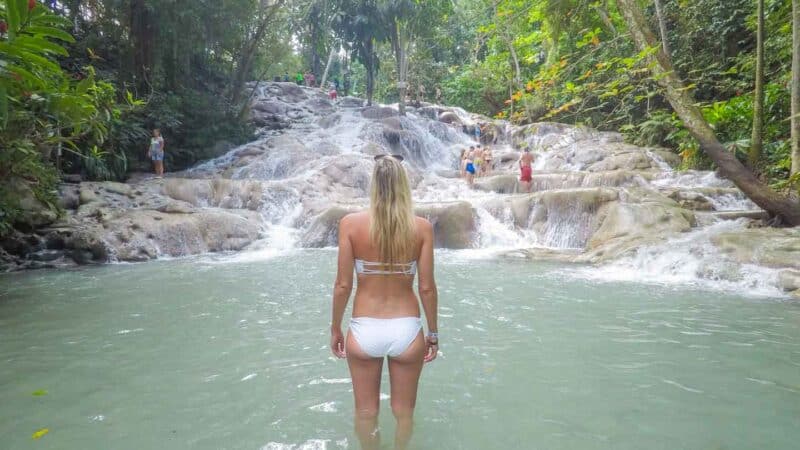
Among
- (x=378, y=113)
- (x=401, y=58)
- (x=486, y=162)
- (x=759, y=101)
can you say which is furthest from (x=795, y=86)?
(x=378, y=113)

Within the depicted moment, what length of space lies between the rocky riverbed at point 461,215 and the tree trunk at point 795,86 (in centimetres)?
126

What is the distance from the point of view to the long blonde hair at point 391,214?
2555mm

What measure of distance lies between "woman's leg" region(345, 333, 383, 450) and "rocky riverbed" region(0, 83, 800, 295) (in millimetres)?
3909

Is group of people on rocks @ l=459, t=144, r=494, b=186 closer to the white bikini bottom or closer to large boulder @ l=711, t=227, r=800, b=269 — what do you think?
large boulder @ l=711, t=227, r=800, b=269

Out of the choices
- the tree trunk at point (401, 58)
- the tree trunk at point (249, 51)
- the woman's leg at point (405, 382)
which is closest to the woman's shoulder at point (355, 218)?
the woman's leg at point (405, 382)

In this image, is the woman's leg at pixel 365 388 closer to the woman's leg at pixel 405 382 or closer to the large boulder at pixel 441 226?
the woman's leg at pixel 405 382

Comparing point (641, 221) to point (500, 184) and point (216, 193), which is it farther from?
point (216, 193)

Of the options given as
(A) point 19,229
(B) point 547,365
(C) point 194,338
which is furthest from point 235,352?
(A) point 19,229

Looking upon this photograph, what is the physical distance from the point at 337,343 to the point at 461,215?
976 cm

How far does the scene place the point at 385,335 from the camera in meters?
2.56

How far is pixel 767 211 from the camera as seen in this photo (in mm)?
9125

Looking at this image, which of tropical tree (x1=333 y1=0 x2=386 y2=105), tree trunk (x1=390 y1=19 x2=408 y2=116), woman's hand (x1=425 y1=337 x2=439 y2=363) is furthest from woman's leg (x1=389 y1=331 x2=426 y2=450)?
tropical tree (x1=333 y1=0 x2=386 y2=105)

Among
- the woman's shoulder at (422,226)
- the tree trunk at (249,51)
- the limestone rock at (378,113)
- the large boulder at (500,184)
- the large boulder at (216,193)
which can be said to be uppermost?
the tree trunk at (249,51)

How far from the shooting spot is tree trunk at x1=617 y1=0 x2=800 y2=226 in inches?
294
